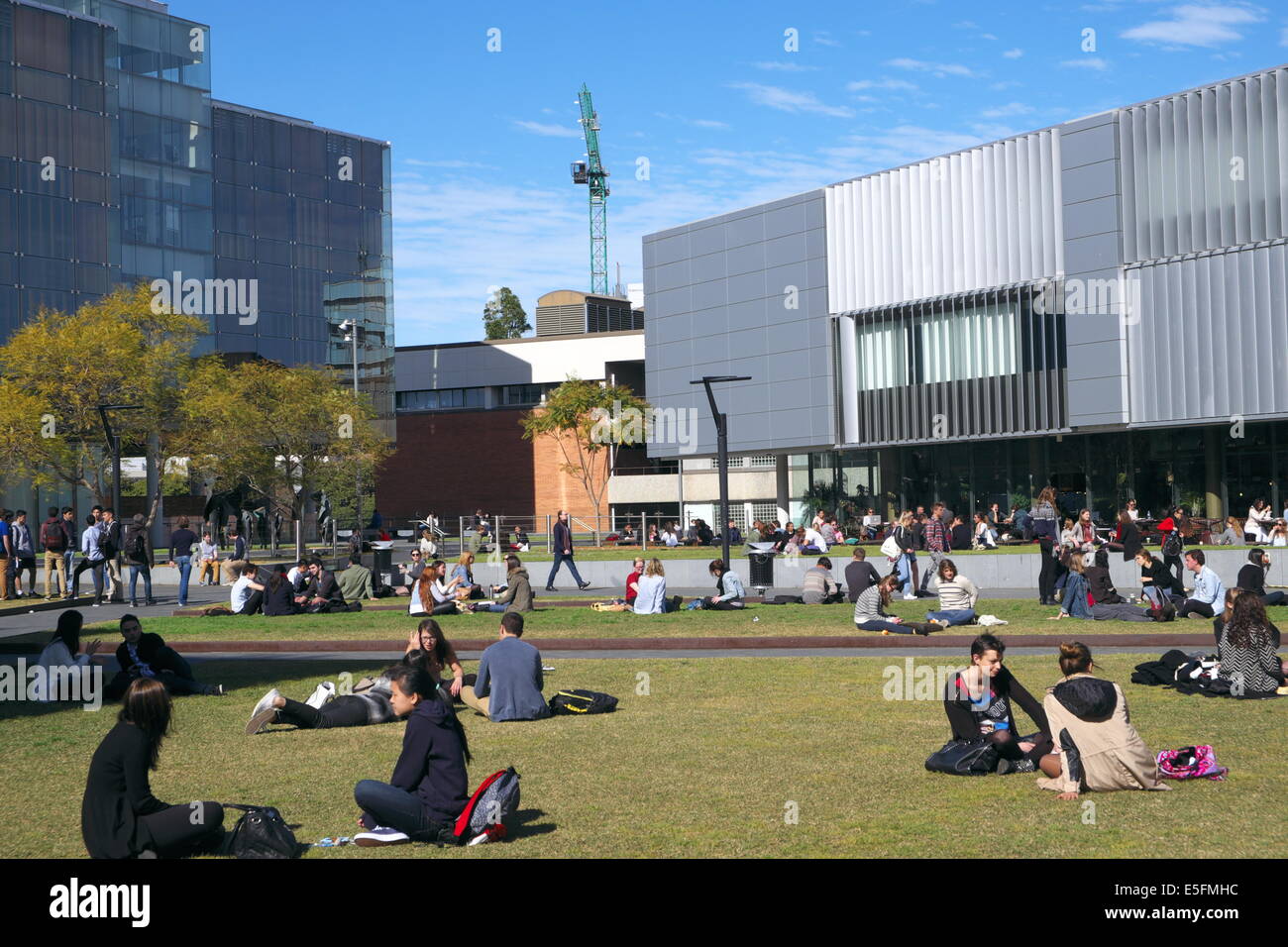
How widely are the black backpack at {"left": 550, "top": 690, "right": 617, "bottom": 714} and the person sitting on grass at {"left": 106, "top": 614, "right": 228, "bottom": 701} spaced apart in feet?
15.4

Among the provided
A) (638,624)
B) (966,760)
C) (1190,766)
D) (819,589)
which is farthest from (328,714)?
(819,589)

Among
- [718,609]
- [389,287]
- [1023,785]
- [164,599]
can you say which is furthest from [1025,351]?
[389,287]

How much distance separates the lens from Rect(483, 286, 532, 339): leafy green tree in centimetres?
12125

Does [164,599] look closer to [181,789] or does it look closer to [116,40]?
[181,789]

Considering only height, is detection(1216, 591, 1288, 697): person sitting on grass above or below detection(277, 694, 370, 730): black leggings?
above

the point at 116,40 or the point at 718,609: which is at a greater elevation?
the point at 116,40

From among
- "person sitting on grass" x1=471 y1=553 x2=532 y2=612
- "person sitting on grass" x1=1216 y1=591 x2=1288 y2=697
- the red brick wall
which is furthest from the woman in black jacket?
the red brick wall

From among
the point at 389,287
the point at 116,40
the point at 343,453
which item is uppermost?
the point at 116,40

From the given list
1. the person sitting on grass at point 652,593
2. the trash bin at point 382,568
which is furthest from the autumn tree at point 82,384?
the person sitting on grass at point 652,593

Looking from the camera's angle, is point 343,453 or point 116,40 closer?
point 343,453

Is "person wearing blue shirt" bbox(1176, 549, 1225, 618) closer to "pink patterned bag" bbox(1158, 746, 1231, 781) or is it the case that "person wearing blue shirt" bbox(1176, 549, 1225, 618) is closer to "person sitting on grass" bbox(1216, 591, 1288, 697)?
"person sitting on grass" bbox(1216, 591, 1288, 697)

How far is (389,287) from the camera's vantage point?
8756 cm

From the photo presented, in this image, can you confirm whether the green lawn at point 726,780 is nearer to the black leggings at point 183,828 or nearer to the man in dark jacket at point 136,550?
the black leggings at point 183,828

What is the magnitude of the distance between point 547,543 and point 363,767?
37.2 metres
